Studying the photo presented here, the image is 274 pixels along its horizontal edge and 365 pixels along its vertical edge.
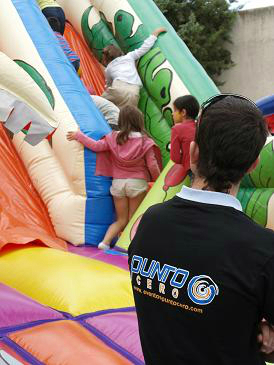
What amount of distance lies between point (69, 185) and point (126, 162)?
15.4 inches

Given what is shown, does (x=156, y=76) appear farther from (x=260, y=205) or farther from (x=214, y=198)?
(x=214, y=198)

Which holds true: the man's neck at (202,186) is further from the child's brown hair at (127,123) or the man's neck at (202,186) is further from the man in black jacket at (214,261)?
the child's brown hair at (127,123)

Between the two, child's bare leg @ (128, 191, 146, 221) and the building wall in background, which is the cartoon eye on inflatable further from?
the building wall in background

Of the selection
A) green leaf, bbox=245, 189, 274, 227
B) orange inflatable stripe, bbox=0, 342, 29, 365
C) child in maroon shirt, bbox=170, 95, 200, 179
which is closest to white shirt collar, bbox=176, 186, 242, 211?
orange inflatable stripe, bbox=0, 342, 29, 365

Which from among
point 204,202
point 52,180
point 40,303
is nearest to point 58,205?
point 52,180

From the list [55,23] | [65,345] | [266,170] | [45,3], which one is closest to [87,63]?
[55,23]

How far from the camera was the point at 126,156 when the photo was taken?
327 centimetres

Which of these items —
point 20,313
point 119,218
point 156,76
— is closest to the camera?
point 20,313

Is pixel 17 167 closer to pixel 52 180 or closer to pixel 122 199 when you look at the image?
pixel 52 180

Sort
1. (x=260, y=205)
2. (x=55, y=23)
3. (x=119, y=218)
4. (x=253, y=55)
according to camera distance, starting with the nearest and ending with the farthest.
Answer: (x=260, y=205), (x=119, y=218), (x=55, y=23), (x=253, y=55)

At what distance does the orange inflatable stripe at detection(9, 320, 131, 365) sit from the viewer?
1.80 meters

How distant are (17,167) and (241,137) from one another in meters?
2.68

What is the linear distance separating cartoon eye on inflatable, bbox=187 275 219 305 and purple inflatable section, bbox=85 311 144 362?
36.6 inches

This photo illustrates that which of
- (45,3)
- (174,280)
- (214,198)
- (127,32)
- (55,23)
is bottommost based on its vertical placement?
(127,32)
